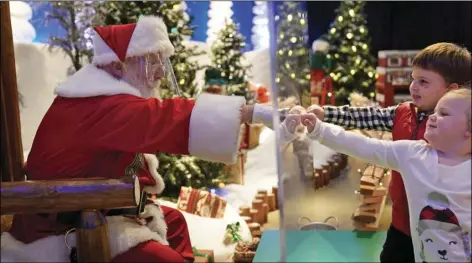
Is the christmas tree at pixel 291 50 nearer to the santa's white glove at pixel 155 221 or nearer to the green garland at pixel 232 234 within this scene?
the santa's white glove at pixel 155 221

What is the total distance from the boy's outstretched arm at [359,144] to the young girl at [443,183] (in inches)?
1.8

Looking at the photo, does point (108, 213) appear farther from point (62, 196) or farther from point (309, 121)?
point (309, 121)

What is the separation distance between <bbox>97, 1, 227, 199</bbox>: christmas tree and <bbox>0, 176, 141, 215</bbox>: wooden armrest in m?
2.11

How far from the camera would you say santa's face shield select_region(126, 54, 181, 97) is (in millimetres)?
2033

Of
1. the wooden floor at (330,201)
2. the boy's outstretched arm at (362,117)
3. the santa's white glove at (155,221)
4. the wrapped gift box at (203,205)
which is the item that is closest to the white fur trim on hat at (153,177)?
the santa's white glove at (155,221)

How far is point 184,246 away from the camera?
7.16 ft

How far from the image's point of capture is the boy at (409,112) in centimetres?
179

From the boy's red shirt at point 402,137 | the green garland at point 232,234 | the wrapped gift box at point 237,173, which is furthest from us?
the wrapped gift box at point 237,173

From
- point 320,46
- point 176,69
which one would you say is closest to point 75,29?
point 176,69

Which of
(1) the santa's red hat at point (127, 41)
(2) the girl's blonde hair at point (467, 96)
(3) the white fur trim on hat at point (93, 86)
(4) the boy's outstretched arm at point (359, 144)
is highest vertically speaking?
(1) the santa's red hat at point (127, 41)

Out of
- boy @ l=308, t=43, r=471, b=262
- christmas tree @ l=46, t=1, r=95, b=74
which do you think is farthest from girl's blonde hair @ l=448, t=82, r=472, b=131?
christmas tree @ l=46, t=1, r=95, b=74

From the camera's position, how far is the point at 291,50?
5.64ft

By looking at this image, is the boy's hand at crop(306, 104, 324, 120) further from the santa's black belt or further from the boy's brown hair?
the santa's black belt

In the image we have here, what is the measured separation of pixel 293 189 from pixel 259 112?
12.6 inches
